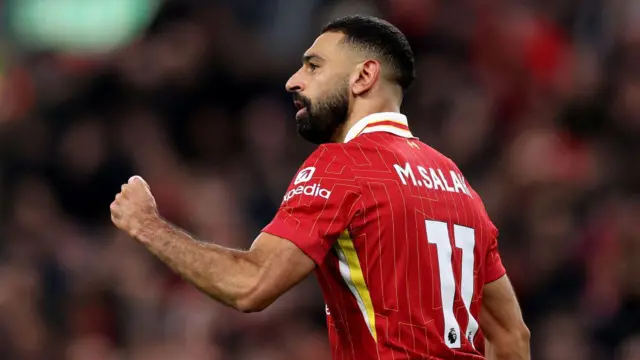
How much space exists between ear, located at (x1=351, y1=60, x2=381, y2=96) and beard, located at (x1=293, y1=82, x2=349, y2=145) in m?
0.04

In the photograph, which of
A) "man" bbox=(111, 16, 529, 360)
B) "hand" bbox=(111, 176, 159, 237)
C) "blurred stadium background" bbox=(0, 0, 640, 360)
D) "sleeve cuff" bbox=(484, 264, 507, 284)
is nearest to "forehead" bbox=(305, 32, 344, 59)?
"man" bbox=(111, 16, 529, 360)

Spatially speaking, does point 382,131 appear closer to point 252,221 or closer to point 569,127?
point 252,221

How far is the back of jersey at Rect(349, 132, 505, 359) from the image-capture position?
4.68m

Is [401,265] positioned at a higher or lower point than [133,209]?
lower

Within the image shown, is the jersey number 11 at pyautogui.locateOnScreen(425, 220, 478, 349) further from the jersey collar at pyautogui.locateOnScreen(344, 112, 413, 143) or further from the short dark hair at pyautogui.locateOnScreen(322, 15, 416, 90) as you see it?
the short dark hair at pyautogui.locateOnScreen(322, 15, 416, 90)

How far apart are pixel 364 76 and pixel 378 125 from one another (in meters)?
0.22

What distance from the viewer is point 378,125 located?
5055mm

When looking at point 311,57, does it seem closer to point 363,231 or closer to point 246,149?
point 363,231

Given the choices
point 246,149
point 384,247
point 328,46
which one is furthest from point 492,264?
point 246,149

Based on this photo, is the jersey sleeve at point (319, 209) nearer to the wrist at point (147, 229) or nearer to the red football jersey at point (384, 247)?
the red football jersey at point (384, 247)

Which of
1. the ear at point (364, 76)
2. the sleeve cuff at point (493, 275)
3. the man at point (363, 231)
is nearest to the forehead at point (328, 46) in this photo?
the man at point (363, 231)

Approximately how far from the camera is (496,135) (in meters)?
11.1

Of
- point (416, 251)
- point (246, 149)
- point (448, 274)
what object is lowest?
point (246, 149)

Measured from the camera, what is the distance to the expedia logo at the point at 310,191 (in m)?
4.63
